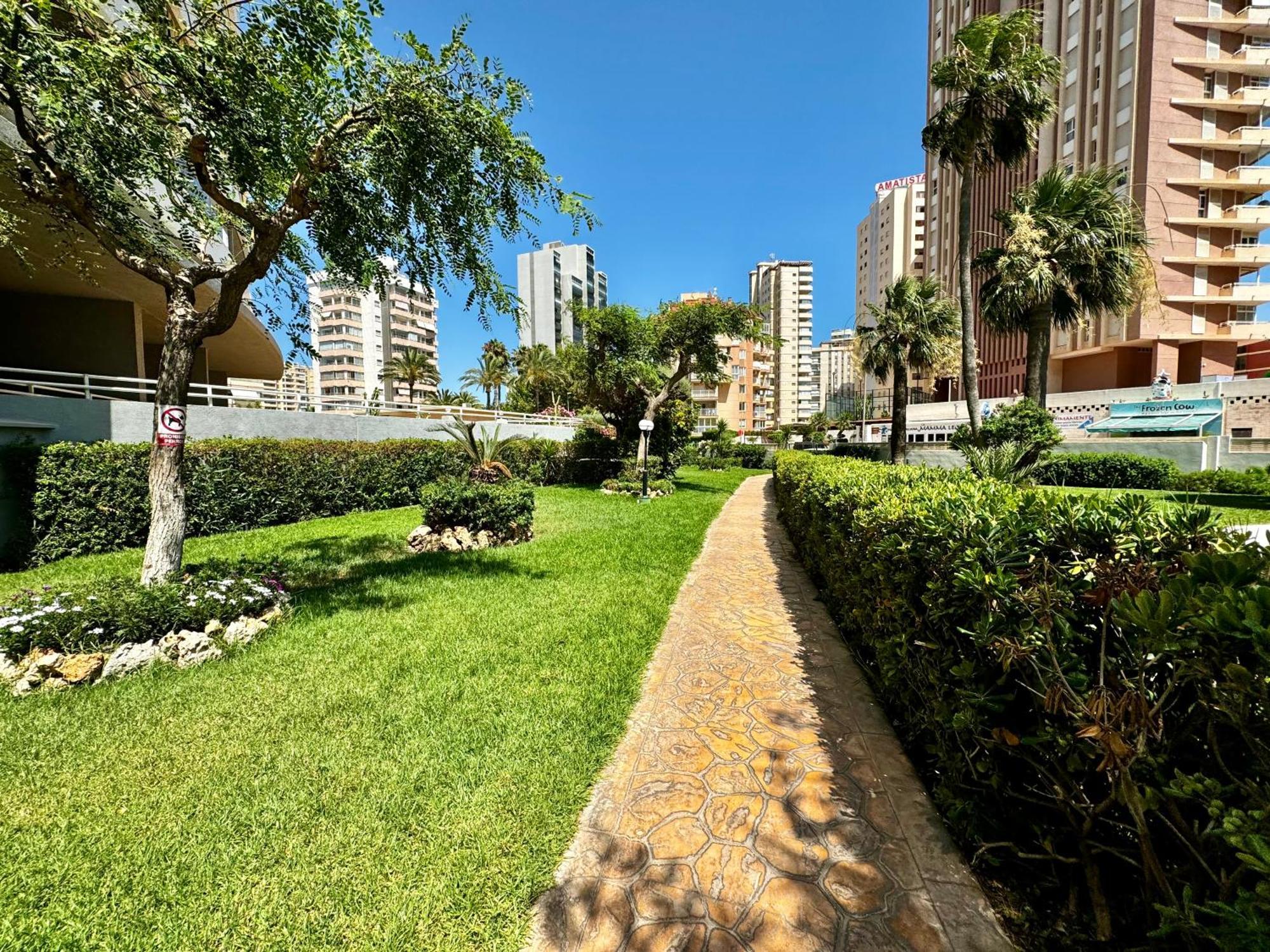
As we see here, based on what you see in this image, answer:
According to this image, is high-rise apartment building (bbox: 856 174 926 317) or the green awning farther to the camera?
high-rise apartment building (bbox: 856 174 926 317)

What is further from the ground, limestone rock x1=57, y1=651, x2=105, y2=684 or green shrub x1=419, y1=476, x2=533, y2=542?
green shrub x1=419, y1=476, x2=533, y2=542

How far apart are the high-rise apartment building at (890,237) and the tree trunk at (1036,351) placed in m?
56.9

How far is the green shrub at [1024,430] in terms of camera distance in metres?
14.7

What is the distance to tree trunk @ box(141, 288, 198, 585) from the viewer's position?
4.98m

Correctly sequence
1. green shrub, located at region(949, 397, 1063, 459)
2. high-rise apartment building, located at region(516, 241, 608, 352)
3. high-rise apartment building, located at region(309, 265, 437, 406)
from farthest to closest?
high-rise apartment building, located at region(516, 241, 608, 352), high-rise apartment building, located at region(309, 265, 437, 406), green shrub, located at region(949, 397, 1063, 459)

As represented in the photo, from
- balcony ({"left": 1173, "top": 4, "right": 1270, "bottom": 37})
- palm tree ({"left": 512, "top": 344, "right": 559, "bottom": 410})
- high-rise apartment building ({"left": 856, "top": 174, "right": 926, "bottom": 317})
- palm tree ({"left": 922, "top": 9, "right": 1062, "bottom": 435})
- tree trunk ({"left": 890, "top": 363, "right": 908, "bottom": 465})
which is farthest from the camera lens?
high-rise apartment building ({"left": 856, "top": 174, "right": 926, "bottom": 317})

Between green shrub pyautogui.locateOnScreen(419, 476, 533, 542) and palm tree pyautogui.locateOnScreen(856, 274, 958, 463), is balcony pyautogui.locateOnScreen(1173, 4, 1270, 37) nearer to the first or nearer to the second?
palm tree pyautogui.locateOnScreen(856, 274, 958, 463)

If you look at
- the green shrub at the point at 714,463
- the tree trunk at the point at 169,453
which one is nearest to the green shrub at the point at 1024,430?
the tree trunk at the point at 169,453

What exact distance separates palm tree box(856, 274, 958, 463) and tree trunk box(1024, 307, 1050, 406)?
486 cm

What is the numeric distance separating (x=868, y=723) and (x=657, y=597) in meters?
3.01

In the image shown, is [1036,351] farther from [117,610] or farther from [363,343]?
[363,343]

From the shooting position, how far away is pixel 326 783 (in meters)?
2.80

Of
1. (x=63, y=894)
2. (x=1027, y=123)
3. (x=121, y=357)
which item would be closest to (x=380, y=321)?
(x=121, y=357)

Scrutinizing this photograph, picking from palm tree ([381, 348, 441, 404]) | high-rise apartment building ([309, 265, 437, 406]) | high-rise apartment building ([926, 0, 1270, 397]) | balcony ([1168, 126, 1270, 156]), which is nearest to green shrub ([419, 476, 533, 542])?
high-rise apartment building ([926, 0, 1270, 397])
